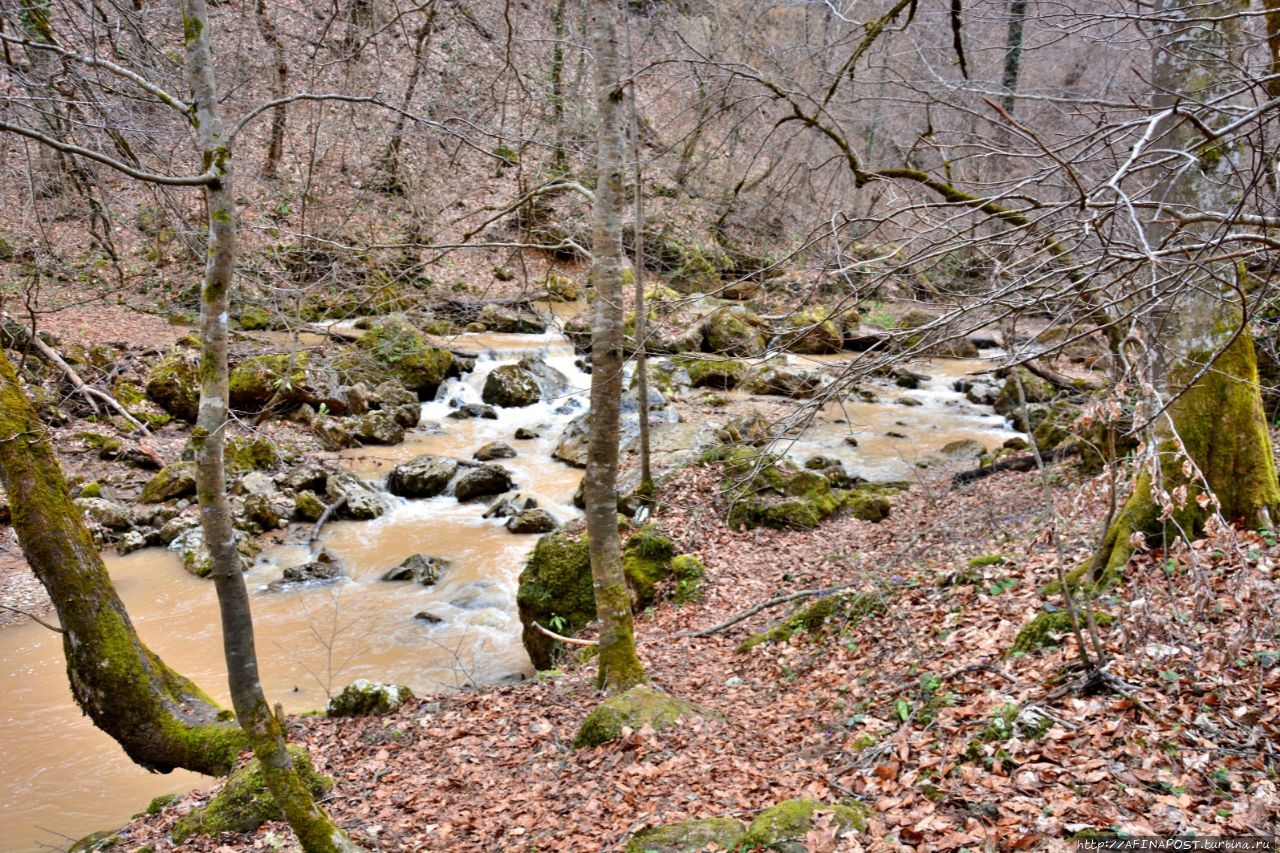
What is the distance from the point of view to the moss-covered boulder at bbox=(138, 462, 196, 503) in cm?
1146

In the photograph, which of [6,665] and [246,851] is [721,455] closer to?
[246,851]

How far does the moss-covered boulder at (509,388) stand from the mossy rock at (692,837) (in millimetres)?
13472

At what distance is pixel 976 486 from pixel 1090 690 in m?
6.28

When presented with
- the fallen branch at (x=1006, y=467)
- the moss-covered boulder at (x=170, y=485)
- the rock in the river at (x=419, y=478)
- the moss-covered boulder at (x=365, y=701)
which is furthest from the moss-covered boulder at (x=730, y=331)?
the moss-covered boulder at (x=365, y=701)

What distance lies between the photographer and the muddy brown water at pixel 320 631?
6.46 metres

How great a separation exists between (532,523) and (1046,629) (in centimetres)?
809

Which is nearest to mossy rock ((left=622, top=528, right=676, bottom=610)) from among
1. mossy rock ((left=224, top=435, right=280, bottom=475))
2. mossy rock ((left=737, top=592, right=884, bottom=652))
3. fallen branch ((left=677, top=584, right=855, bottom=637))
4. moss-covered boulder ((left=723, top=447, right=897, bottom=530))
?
moss-covered boulder ((left=723, top=447, right=897, bottom=530))

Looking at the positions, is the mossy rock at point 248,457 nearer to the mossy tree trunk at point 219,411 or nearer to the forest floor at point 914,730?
the forest floor at point 914,730

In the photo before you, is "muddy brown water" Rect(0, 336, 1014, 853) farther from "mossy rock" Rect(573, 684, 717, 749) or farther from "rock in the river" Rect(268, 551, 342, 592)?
"mossy rock" Rect(573, 684, 717, 749)

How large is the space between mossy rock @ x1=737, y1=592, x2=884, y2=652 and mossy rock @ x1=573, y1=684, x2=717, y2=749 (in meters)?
1.54

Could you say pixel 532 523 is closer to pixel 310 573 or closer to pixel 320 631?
pixel 310 573

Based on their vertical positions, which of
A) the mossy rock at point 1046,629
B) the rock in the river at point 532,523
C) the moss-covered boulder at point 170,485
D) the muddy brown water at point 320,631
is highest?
the mossy rock at point 1046,629

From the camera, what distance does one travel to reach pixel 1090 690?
3.89m

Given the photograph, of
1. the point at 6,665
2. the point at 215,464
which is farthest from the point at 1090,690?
the point at 6,665
